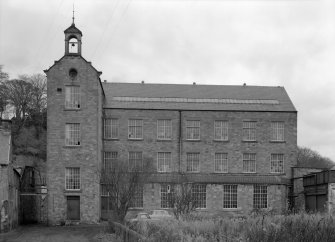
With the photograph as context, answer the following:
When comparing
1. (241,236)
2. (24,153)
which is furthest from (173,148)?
(241,236)

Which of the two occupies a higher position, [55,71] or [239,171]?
[55,71]

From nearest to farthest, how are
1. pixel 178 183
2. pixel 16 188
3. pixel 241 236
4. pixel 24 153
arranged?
pixel 241 236
pixel 16 188
pixel 178 183
pixel 24 153

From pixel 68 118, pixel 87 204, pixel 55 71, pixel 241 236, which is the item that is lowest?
pixel 87 204

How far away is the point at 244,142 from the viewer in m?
51.8

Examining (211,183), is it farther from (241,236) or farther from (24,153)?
(241,236)

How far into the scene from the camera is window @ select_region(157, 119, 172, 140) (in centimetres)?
5125

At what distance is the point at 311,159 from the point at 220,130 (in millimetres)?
50371

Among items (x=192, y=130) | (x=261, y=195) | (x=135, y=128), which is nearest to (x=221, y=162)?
(x=192, y=130)

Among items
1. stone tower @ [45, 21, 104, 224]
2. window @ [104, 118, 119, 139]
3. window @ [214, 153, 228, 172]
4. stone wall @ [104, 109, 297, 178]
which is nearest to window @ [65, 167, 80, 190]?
stone tower @ [45, 21, 104, 224]

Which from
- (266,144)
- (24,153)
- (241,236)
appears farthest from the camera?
(24,153)

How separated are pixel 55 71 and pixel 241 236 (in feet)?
120

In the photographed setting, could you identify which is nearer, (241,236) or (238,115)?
(241,236)

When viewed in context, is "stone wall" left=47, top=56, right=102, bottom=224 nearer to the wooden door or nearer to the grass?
the wooden door

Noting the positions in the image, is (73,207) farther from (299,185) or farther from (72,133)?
(299,185)
